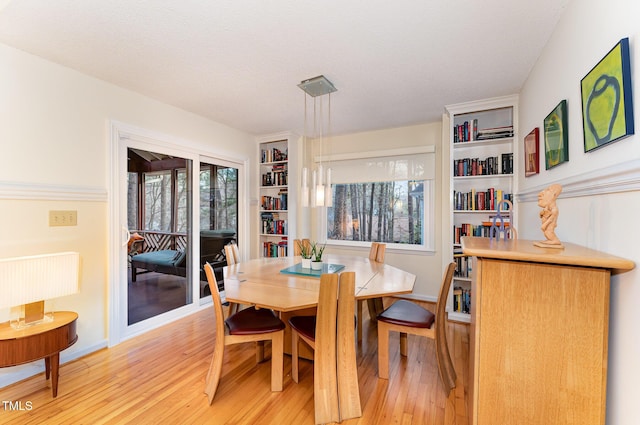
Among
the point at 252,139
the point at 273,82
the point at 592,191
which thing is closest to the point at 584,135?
the point at 592,191

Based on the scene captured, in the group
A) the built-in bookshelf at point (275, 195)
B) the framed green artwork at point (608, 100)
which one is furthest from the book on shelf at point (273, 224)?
the framed green artwork at point (608, 100)

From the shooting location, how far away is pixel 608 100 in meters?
1.17

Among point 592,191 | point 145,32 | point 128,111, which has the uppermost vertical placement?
point 145,32

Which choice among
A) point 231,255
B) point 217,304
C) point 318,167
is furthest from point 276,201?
point 217,304

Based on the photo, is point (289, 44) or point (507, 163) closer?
point (289, 44)

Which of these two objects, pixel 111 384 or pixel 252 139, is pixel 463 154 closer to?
pixel 252 139

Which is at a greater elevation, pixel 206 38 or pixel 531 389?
pixel 206 38

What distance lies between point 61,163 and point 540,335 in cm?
334

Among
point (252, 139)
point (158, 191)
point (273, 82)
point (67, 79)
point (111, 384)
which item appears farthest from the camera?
point (252, 139)

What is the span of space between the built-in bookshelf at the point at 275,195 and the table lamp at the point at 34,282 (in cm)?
261

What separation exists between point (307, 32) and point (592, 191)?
183cm

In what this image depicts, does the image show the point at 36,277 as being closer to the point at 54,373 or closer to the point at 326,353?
the point at 54,373

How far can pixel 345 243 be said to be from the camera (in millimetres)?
4363

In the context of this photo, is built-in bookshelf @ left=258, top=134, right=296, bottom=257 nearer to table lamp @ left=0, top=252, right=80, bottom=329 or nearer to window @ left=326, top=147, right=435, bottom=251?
window @ left=326, top=147, right=435, bottom=251
